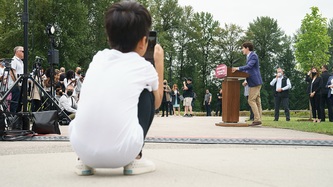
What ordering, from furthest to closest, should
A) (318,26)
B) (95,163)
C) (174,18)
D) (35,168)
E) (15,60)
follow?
(174,18) → (318,26) → (15,60) → (35,168) → (95,163)

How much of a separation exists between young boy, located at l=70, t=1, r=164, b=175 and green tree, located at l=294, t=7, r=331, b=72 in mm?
42237

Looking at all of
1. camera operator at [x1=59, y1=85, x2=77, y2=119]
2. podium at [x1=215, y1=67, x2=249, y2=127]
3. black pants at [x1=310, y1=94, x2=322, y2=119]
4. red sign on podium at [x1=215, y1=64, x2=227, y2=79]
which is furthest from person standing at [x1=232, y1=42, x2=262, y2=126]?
black pants at [x1=310, y1=94, x2=322, y2=119]

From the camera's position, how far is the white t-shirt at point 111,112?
3.28 meters

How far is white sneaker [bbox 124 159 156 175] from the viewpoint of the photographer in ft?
11.5

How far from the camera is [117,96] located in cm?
331

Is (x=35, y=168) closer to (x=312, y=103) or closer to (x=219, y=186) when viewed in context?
(x=219, y=186)

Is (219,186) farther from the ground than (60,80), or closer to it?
closer to it

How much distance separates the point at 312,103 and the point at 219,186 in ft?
45.3

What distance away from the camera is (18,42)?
38531 millimetres

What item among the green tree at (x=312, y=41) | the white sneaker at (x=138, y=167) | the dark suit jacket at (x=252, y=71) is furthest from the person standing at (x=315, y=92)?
the green tree at (x=312, y=41)

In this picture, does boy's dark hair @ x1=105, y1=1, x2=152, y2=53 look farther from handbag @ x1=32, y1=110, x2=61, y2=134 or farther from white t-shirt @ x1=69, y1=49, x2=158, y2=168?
handbag @ x1=32, y1=110, x2=61, y2=134

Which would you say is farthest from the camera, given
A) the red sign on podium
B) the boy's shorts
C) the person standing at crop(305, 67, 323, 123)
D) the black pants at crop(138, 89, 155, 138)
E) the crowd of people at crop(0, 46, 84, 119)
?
the boy's shorts

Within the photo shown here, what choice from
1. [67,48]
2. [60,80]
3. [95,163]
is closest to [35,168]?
[95,163]

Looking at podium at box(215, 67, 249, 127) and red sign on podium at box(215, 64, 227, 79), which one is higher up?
red sign on podium at box(215, 64, 227, 79)
